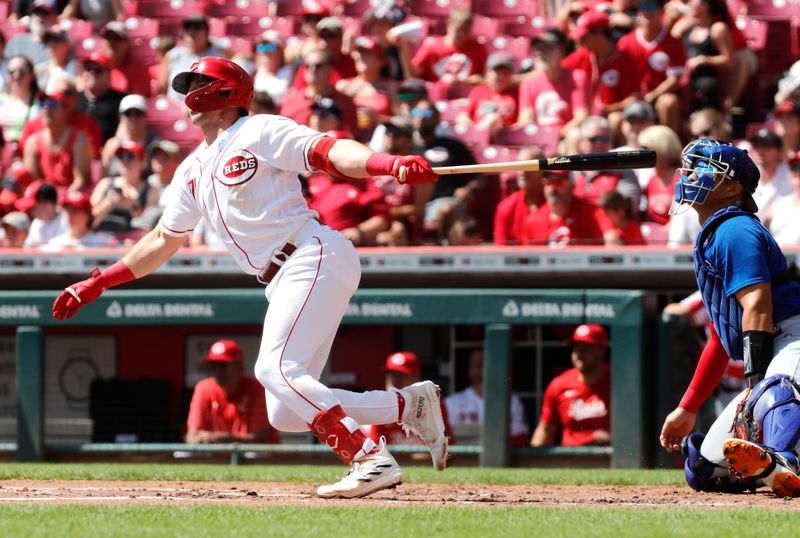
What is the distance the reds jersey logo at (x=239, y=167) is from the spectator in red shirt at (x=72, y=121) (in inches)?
228

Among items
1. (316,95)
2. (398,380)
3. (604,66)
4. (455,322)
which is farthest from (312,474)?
(604,66)

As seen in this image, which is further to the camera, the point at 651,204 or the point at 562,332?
the point at 651,204

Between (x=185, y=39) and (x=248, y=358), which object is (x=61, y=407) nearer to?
(x=248, y=358)

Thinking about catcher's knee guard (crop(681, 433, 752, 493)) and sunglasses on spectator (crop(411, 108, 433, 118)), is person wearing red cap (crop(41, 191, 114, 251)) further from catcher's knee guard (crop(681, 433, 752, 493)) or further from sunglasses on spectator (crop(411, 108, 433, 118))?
catcher's knee guard (crop(681, 433, 752, 493))

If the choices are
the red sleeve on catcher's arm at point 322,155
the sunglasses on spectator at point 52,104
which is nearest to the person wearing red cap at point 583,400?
the red sleeve on catcher's arm at point 322,155

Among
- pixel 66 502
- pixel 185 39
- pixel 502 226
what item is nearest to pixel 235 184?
pixel 66 502

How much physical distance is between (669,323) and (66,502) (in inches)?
150

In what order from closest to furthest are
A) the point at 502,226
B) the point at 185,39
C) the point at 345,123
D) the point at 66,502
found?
1. the point at 66,502
2. the point at 502,226
3. the point at 345,123
4. the point at 185,39

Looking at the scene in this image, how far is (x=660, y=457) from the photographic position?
7.54 m

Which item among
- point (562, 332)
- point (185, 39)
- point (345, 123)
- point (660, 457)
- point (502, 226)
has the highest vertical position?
point (185, 39)

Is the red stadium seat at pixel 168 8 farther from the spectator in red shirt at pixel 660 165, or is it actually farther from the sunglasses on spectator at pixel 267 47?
the spectator in red shirt at pixel 660 165

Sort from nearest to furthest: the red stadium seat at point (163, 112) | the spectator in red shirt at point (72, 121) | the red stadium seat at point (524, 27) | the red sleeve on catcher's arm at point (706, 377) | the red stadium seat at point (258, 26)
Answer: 1. the red sleeve on catcher's arm at point (706, 377)
2. the spectator in red shirt at point (72, 121)
3. the red stadium seat at point (163, 112)
4. the red stadium seat at point (524, 27)
5. the red stadium seat at point (258, 26)

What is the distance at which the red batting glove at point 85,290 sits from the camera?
213 inches

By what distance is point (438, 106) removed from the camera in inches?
417
